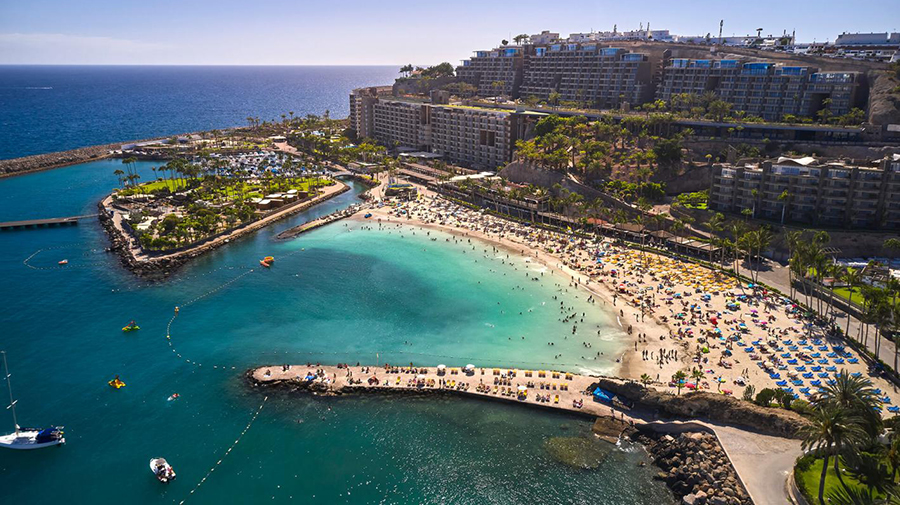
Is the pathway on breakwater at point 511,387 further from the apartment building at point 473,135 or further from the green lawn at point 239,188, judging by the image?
the apartment building at point 473,135

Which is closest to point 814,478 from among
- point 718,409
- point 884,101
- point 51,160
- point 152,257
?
point 718,409

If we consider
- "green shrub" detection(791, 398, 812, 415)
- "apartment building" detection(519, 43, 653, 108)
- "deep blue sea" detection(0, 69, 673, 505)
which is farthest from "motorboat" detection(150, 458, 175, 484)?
"apartment building" detection(519, 43, 653, 108)

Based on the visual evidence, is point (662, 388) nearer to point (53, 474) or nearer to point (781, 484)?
point (781, 484)

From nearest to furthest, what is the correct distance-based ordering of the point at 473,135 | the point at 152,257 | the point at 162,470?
the point at 162,470, the point at 152,257, the point at 473,135

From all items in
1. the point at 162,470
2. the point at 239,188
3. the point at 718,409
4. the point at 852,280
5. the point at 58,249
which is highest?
the point at 239,188

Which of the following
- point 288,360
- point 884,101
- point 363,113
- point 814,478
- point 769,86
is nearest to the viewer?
point 814,478

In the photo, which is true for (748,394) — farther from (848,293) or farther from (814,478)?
(848,293)
